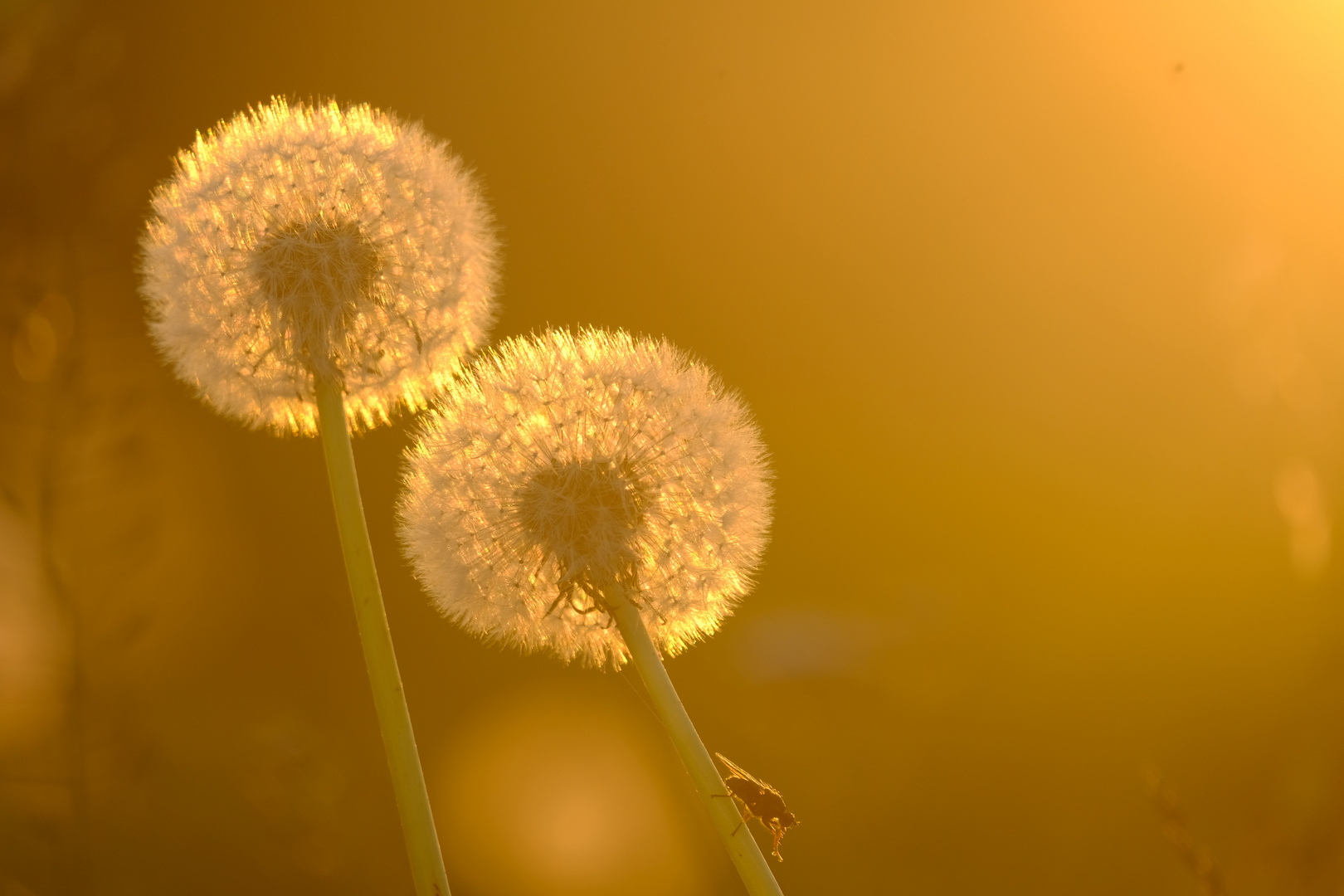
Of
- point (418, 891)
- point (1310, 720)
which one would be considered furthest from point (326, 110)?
point (1310, 720)

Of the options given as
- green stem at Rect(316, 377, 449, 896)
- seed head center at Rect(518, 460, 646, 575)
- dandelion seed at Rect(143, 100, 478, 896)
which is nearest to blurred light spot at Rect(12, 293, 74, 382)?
dandelion seed at Rect(143, 100, 478, 896)

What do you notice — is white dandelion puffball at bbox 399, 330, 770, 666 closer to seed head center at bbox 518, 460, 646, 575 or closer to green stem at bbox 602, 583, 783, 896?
seed head center at bbox 518, 460, 646, 575

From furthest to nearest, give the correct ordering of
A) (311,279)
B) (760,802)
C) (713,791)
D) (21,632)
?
(21,632) → (311,279) → (760,802) → (713,791)

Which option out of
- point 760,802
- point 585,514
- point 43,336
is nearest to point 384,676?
point 585,514

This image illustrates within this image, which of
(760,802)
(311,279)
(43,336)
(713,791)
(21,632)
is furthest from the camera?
(21,632)

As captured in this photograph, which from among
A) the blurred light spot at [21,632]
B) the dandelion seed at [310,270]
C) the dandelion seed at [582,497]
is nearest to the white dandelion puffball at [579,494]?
the dandelion seed at [582,497]

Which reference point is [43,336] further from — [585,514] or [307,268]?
[585,514]

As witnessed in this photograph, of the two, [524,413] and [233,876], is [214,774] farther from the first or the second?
[524,413]
